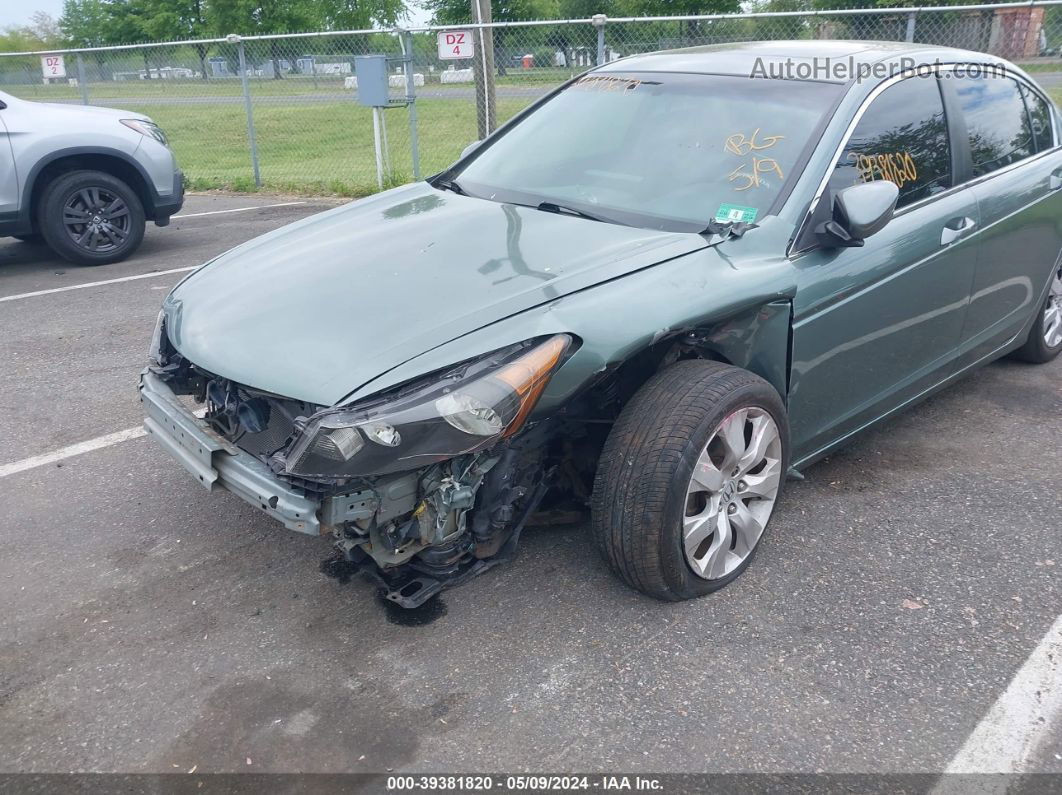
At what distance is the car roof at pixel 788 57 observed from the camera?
3.73 meters

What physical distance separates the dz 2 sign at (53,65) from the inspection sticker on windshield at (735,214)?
13.2m

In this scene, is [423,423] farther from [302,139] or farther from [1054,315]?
[302,139]

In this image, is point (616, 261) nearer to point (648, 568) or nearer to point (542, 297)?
point (542, 297)

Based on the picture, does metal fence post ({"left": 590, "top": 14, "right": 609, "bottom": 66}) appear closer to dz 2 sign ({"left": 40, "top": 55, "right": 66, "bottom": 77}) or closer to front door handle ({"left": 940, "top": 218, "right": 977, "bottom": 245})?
front door handle ({"left": 940, "top": 218, "right": 977, "bottom": 245})

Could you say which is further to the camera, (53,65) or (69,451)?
(53,65)

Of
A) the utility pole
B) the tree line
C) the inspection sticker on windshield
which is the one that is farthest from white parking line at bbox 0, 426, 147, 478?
the tree line

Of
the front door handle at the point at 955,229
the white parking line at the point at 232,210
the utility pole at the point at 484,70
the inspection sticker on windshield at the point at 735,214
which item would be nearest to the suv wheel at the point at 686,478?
the inspection sticker on windshield at the point at 735,214

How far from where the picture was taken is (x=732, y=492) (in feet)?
9.95

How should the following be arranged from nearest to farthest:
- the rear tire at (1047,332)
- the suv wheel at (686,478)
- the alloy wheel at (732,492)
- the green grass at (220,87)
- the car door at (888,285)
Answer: the suv wheel at (686,478), the alloy wheel at (732,492), the car door at (888,285), the rear tire at (1047,332), the green grass at (220,87)

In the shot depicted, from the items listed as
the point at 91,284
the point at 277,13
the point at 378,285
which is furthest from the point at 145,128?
the point at 277,13

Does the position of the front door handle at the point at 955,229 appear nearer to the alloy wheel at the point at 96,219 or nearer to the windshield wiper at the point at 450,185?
the windshield wiper at the point at 450,185

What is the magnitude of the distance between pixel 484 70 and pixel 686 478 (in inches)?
316

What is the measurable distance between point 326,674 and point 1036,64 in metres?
10.3

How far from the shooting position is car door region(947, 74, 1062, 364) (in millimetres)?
3992
